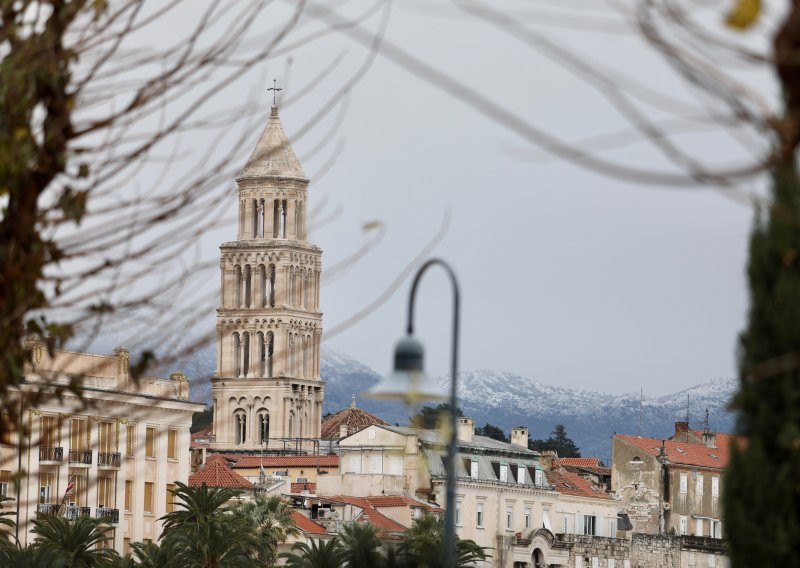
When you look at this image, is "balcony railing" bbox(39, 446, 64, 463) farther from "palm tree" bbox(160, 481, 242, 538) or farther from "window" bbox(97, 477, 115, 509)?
"palm tree" bbox(160, 481, 242, 538)

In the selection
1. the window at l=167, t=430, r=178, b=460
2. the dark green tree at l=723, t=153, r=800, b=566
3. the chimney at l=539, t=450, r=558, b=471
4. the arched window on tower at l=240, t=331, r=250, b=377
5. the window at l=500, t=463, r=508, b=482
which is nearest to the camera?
the dark green tree at l=723, t=153, r=800, b=566

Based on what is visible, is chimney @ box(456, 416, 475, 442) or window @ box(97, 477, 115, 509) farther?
chimney @ box(456, 416, 475, 442)

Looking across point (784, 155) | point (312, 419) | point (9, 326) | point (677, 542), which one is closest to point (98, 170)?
point (9, 326)

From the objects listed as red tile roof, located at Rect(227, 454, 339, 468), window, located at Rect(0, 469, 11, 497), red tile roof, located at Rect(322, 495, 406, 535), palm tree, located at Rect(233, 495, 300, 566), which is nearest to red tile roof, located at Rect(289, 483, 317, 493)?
red tile roof, located at Rect(322, 495, 406, 535)

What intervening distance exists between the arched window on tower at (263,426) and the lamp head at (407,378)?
13867 centimetres

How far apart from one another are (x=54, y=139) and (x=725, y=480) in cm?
511

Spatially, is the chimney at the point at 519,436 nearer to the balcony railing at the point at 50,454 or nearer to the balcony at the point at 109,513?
the balcony at the point at 109,513

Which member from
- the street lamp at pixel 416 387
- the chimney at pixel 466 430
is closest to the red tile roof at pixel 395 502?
the chimney at pixel 466 430

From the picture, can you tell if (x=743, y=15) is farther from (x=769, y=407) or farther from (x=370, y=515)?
(x=370, y=515)

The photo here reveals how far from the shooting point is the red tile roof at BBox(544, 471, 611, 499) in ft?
353

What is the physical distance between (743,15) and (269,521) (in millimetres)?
71167

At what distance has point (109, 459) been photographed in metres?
81.8

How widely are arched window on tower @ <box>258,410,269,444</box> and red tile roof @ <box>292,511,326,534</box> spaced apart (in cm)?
6869

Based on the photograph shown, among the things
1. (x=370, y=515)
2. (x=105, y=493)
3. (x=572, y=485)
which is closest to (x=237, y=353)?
(x=572, y=485)
